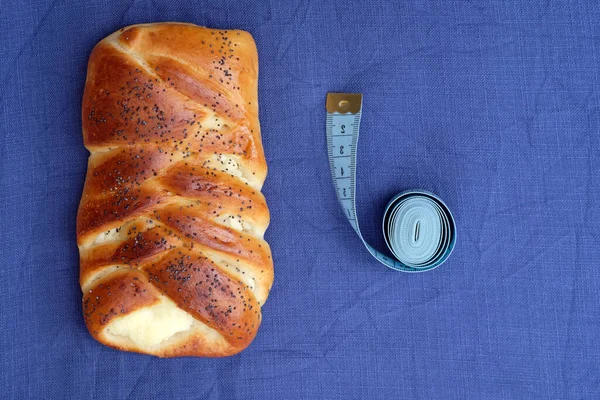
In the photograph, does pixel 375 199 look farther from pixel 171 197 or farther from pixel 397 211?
pixel 171 197

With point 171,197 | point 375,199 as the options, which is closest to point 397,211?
point 375,199

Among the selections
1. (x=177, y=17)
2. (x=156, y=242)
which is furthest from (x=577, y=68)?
(x=156, y=242)

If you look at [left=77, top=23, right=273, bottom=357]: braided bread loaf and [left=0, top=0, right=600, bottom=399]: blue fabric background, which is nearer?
[left=77, top=23, right=273, bottom=357]: braided bread loaf

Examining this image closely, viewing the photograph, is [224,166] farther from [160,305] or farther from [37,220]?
[37,220]

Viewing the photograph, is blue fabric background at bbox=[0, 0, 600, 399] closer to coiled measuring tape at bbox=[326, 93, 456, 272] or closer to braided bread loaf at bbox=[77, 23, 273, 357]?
coiled measuring tape at bbox=[326, 93, 456, 272]

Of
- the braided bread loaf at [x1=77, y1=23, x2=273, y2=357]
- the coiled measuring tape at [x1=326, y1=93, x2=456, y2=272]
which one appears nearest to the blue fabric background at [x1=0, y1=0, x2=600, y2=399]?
the coiled measuring tape at [x1=326, y1=93, x2=456, y2=272]

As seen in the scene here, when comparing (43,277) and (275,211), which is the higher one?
(275,211)
